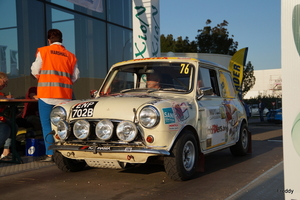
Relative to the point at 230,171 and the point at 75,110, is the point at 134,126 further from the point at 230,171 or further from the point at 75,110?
the point at 230,171

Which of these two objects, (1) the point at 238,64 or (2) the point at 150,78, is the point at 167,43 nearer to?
(1) the point at 238,64

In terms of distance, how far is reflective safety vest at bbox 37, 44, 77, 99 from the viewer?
20.9ft

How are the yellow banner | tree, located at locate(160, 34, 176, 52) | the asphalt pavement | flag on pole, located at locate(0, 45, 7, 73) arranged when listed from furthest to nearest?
tree, located at locate(160, 34, 176, 52), the yellow banner, flag on pole, located at locate(0, 45, 7, 73), the asphalt pavement

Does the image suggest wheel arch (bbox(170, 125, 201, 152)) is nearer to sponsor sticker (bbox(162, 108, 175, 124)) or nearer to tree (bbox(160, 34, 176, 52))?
sponsor sticker (bbox(162, 108, 175, 124))

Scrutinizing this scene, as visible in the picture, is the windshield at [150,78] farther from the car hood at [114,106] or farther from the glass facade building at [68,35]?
the glass facade building at [68,35]

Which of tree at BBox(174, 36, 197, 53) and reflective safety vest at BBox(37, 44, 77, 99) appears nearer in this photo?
reflective safety vest at BBox(37, 44, 77, 99)

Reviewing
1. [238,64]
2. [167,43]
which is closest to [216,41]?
[167,43]

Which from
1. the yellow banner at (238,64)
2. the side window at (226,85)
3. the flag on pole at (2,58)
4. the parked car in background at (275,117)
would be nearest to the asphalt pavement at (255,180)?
the side window at (226,85)

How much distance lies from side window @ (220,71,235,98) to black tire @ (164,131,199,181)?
81.6 inches

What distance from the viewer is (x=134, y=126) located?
4785 mm

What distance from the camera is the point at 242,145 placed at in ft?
24.8

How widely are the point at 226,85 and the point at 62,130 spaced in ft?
11.4

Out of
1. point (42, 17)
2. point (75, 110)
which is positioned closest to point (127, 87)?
point (75, 110)

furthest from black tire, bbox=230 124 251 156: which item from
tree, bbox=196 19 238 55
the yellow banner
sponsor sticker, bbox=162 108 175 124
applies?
tree, bbox=196 19 238 55
